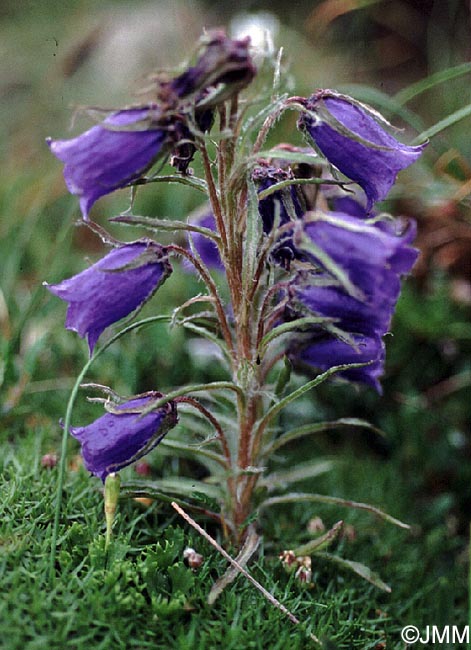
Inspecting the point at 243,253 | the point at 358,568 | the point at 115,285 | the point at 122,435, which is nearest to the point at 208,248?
the point at 243,253

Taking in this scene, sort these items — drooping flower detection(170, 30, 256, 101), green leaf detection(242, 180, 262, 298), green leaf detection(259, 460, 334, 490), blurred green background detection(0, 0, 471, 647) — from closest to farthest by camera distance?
drooping flower detection(170, 30, 256, 101), green leaf detection(242, 180, 262, 298), green leaf detection(259, 460, 334, 490), blurred green background detection(0, 0, 471, 647)

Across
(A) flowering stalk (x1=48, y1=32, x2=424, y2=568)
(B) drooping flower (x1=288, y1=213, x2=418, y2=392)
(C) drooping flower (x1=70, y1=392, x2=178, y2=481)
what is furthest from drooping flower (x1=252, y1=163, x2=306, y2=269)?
(C) drooping flower (x1=70, y1=392, x2=178, y2=481)

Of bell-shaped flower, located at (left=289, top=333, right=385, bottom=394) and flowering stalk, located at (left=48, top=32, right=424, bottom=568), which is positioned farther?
bell-shaped flower, located at (left=289, top=333, right=385, bottom=394)

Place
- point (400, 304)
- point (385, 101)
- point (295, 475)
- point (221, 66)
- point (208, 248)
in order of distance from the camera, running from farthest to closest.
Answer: point (400, 304), point (385, 101), point (208, 248), point (295, 475), point (221, 66)

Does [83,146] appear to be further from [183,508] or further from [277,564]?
[277,564]

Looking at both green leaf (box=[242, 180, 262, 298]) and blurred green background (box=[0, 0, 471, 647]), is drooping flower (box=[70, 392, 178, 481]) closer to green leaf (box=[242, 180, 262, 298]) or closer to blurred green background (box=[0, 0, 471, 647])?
green leaf (box=[242, 180, 262, 298])

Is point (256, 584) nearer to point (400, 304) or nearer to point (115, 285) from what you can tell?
point (115, 285)

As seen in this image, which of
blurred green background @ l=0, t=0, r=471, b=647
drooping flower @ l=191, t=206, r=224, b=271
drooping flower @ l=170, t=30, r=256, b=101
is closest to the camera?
drooping flower @ l=170, t=30, r=256, b=101
